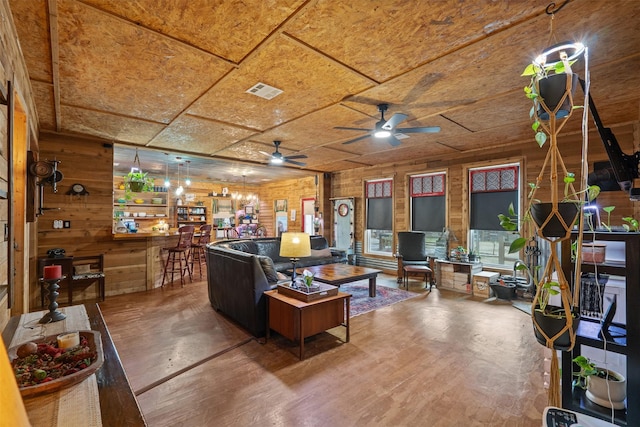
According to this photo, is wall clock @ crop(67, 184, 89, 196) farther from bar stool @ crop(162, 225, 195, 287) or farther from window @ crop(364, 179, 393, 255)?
window @ crop(364, 179, 393, 255)

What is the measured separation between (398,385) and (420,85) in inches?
110

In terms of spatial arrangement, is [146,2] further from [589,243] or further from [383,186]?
[383,186]

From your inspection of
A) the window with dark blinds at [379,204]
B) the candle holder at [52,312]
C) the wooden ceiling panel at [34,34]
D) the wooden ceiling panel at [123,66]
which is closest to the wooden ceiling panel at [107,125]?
the wooden ceiling panel at [123,66]

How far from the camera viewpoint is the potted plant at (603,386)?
1.68m

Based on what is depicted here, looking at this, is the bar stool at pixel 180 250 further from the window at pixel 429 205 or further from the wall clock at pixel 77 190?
the window at pixel 429 205

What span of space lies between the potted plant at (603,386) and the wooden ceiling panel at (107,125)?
507 centimetres

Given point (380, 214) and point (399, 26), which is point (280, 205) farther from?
→ point (399, 26)

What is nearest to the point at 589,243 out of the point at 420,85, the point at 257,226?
the point at 420,85

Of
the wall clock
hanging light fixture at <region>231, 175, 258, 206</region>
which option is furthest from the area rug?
hanging light fixture at <region>231, 175, 258, 206</region>

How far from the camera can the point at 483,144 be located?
18.0 feet

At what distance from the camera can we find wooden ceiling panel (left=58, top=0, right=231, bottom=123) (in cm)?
215

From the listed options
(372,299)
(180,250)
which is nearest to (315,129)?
(372,299)

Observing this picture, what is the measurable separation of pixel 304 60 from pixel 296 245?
182cm

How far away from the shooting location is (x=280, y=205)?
439 inches
